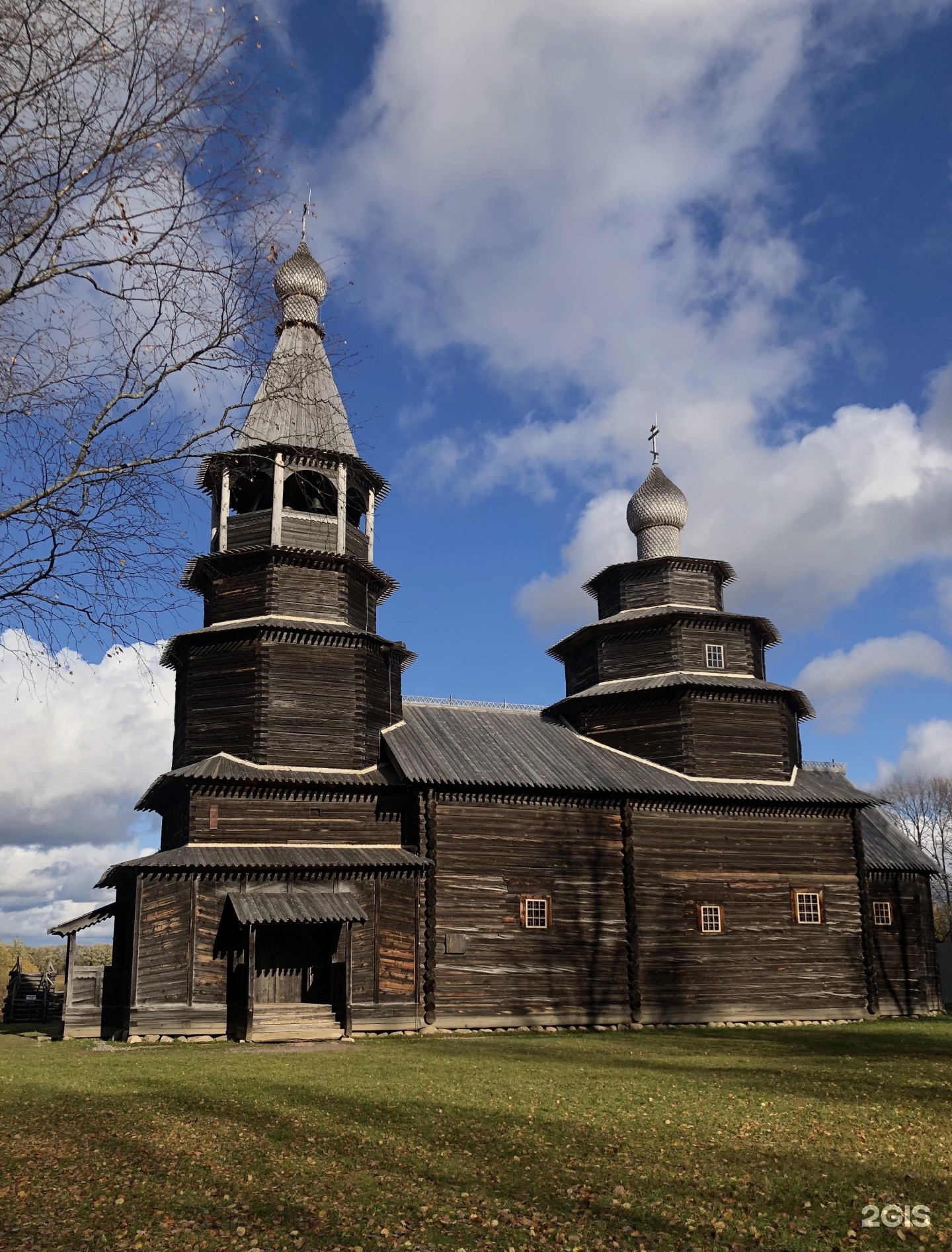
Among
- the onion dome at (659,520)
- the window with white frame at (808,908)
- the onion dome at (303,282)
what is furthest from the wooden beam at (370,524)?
the window with white frame at (808,908)

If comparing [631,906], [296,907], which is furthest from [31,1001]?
[631,906]

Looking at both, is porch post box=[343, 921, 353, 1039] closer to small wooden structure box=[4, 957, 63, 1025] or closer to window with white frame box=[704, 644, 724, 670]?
window with white frame box=[704, 644, 724, 670]

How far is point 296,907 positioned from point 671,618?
641 inches

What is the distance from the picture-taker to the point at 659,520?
38.1 m

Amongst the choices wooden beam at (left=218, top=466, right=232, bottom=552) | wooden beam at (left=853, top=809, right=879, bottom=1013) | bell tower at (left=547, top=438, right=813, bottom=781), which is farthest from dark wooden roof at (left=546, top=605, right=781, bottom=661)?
wooden beam at (left=218, top=466, right=232, bottom=552)

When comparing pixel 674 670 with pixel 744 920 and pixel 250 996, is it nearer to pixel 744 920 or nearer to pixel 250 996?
pixel 744 920

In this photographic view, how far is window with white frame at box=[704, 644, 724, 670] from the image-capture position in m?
35.0

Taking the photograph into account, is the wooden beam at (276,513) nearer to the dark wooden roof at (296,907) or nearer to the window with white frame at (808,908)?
the dark wooden roof at (296,907)

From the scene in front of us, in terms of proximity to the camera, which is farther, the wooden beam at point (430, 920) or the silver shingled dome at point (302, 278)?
the silver shingled dome at point (302, 278)

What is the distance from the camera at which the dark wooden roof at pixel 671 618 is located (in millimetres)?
35000

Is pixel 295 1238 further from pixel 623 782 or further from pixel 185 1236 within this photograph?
pixel 623 782

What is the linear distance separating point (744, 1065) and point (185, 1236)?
1286cm

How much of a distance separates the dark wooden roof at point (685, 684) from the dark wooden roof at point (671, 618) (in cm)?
182

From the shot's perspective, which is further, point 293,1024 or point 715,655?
point 715,655
